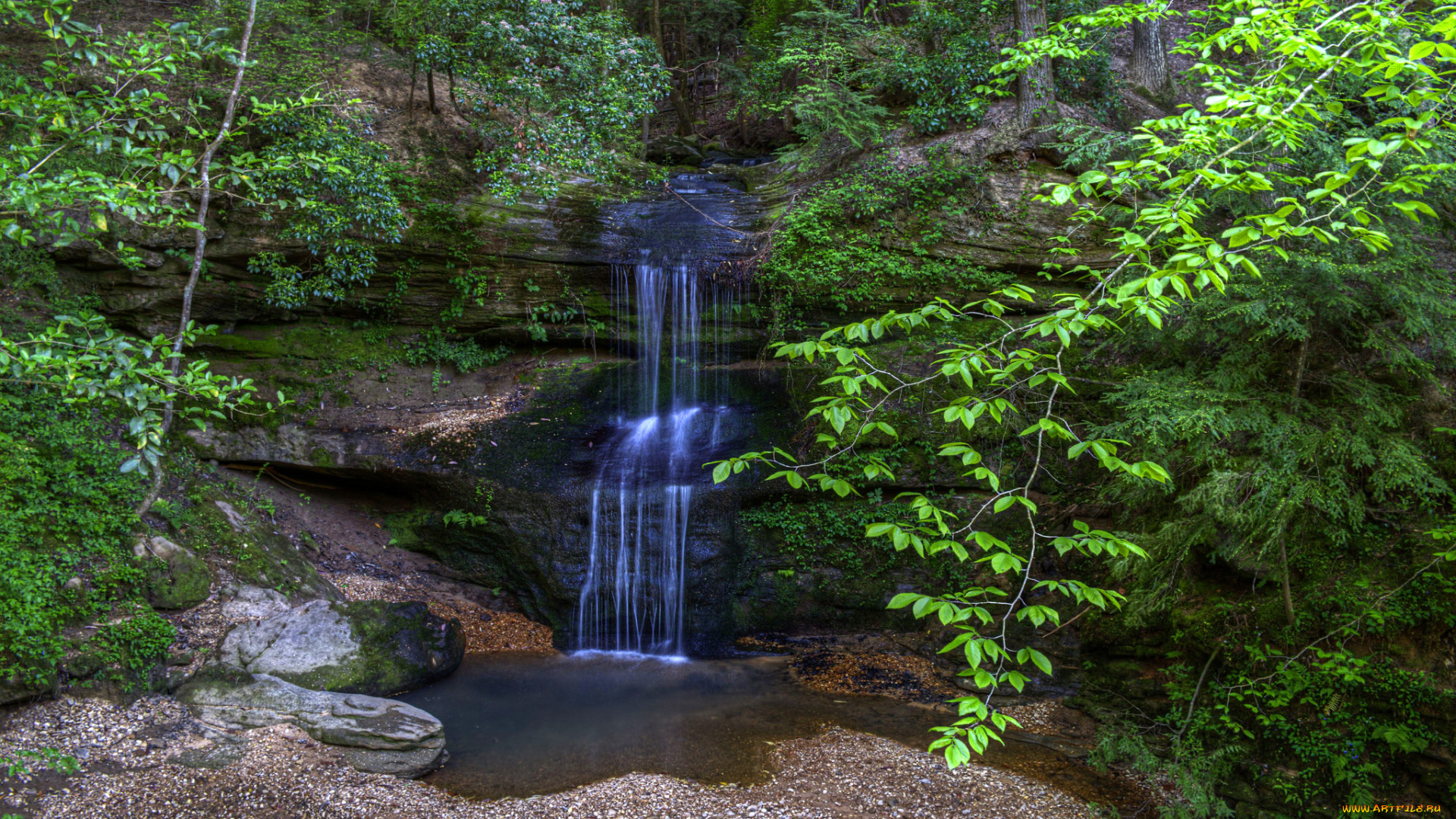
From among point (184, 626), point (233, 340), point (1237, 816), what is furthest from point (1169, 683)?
point (233, 340)

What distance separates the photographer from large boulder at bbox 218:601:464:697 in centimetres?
613

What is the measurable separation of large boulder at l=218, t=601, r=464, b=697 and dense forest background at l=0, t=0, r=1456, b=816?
31.5 inches

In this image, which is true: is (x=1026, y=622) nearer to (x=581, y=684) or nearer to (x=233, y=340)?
(x=581, y=684)

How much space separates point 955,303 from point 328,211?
24.9 feet

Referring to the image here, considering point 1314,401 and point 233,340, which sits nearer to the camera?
point 1314,401

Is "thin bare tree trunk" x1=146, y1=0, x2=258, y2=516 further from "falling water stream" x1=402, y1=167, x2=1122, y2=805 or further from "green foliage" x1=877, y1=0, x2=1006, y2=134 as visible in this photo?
"green foliage" x1=877, y1=0, x2=1006, y2=134

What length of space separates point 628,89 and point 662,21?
35.3 ft

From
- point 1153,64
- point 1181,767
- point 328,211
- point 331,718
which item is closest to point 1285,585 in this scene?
point 1181,767

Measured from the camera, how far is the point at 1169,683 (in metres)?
5.40

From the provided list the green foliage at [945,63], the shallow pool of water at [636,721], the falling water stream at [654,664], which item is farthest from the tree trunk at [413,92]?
the shallow pool of water at [636,721]

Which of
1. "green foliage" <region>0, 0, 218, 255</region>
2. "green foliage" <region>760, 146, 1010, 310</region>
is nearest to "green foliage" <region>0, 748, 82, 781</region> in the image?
"green foliage" <region>0, 0, 218, 255</region>

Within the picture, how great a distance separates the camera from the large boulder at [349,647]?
20.1 ft

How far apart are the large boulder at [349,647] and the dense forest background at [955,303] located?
2.63 feet

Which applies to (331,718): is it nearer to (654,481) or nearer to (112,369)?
(112,369)
